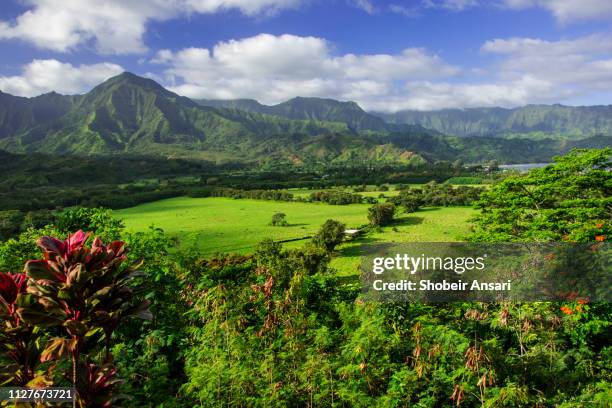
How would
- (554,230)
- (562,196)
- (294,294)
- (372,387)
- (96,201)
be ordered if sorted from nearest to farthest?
(372,387), (294,294), (554,230), (562,196), (96,201)

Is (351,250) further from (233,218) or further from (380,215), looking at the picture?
(233,218)

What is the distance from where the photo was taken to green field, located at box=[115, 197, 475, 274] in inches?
2117

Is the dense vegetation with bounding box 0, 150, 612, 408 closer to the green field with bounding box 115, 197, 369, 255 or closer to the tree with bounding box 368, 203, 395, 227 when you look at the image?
the green field with bounding box 115, 197, 369, 255

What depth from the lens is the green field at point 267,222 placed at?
53781 millimetres

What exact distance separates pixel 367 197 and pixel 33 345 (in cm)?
9850

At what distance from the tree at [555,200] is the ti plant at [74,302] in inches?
767

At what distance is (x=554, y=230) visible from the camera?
19172 millimetres

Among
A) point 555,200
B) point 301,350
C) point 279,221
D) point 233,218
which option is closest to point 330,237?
point 279,221

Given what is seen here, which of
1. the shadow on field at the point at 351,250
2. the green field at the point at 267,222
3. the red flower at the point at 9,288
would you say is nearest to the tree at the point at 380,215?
the green field at the point at 267,222

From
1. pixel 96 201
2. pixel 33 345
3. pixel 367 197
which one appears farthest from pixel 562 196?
pixel 96 201

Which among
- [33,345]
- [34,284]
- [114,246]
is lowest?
[33,345]

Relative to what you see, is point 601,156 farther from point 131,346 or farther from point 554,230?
point 131,346

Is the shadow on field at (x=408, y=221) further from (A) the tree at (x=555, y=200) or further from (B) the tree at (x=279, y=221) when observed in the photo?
(A) the tree at (x=555, y=200)

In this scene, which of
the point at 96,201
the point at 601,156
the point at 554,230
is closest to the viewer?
the point at 554,230
